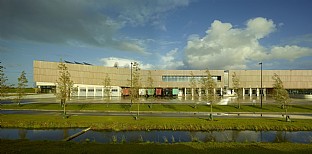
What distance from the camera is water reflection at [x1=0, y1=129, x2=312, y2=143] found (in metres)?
22.2

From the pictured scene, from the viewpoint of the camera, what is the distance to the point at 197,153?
14.2 m

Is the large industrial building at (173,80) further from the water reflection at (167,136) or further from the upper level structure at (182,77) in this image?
the water reflection at (167,136)

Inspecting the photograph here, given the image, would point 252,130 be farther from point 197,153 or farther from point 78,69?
point 78,69

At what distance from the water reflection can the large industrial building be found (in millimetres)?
63836

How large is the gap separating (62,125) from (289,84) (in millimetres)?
98770

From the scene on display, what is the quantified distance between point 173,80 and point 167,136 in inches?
3092

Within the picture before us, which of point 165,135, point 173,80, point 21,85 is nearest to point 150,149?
point 165,135

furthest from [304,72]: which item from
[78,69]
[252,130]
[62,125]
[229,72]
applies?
[62,125]

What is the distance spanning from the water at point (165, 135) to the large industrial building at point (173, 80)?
63768 mm

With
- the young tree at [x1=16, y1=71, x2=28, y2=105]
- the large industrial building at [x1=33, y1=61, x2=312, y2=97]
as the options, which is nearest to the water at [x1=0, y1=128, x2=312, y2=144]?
A: the young tree at [x1=16, y1=71, x2=28, y2=105]

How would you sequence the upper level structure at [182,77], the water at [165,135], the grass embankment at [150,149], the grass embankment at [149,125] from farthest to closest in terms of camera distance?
the upper level structure at [182,77] → the grass embankment at [149,125] → the water at [165,135] → the grass embankment at [150,149]

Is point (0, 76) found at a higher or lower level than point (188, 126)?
higher

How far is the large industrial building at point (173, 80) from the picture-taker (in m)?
89.7

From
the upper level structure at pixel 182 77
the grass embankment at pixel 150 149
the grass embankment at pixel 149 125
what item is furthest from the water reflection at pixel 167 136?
the upper level structure at pixel 182 77
